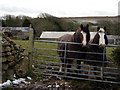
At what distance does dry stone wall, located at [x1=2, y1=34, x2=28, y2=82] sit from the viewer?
158 inches

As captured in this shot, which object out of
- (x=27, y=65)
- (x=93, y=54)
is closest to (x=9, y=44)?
(x=27, y=65)

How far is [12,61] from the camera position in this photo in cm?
428

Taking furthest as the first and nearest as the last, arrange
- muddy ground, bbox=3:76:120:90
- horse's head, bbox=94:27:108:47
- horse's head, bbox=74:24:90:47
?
horse's head, bbox=74:24:90:47 → horse's head, bbox=94:27:108:47 → muddy ground, bbox=3:76:120:90

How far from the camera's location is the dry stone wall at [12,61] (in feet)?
13.2

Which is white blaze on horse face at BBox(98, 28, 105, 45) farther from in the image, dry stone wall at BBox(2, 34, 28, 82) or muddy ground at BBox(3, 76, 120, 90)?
dry stone wall at BBox(2, 34, 28, 82)

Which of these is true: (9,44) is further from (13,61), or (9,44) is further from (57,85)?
(57,85)

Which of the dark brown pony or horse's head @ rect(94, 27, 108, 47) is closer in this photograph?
horse's head @ rect(94, 27, 108, 47)

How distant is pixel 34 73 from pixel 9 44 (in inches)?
54.9

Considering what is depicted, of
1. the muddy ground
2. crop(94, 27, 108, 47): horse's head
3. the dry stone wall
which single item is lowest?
the muddy ground

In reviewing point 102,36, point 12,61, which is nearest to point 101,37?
point 102,36

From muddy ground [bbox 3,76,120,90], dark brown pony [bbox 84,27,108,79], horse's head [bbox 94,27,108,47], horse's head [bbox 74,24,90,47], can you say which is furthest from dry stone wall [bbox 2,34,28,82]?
horse's head [bbox 94,27,108,47]

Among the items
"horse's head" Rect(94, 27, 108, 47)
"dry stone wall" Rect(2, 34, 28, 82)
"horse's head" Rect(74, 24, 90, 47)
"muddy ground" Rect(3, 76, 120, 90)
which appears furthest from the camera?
"horse's head" Rect(74, 24, 90, 47)

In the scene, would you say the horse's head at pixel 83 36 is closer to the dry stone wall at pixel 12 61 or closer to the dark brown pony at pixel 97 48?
the dark brown pony at pixel 97 48

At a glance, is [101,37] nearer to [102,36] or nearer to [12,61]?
[102,36]
